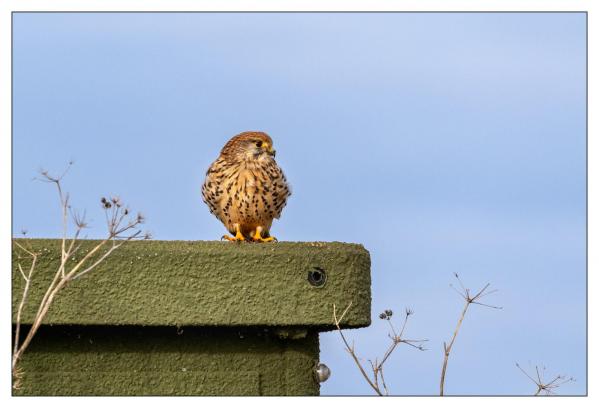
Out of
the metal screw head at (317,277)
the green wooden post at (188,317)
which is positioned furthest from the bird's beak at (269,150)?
the metal screw head at (317,277)

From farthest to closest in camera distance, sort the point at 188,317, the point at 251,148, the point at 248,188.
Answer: the point at 251,148
the point at 248,188
the point at 188,317

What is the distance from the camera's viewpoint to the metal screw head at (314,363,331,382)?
4551 millimetres

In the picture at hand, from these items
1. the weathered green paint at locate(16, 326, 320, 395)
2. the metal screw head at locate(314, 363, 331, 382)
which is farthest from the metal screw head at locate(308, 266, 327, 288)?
the metal screw head at locate(314, 363, 331, 382)

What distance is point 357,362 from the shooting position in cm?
410

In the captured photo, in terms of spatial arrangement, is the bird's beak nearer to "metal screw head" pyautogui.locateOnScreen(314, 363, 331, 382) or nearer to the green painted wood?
the green painted wood

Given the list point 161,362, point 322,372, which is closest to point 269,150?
point 322,372

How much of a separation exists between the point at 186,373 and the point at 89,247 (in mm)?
778

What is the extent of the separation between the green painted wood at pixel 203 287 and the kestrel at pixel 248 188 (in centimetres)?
112

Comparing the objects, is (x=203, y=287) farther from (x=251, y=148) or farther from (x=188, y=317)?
(x=251, y=148)

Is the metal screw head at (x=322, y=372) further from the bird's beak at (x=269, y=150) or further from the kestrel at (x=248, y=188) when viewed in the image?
the bird's beak at (x=269, y=150)

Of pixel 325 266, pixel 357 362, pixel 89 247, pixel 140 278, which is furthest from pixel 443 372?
pixel 89 247

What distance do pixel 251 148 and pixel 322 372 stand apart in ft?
5.94

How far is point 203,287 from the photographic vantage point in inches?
172

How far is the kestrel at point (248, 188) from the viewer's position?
5.65m
